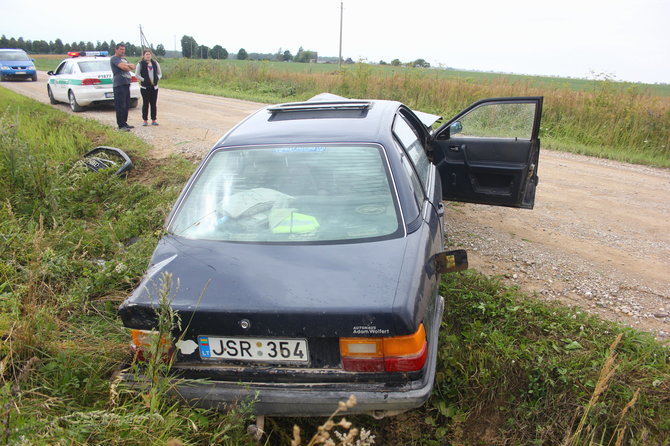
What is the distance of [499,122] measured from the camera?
4.79 m

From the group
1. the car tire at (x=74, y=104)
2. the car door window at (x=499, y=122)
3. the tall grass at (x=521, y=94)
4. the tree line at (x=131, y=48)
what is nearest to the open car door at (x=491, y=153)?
the car door window at (x=499, y=122)

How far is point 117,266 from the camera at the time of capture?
380 cm

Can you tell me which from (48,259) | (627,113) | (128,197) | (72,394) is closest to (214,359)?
(72,394)

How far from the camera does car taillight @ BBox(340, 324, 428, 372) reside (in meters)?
2.11

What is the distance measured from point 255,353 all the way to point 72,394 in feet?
3.75

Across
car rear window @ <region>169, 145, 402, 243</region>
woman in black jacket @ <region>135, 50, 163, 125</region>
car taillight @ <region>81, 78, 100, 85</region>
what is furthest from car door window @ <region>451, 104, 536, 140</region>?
car taillight @ <region>81, 78, 100, 85</region>

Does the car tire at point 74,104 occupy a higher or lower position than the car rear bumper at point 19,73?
lower

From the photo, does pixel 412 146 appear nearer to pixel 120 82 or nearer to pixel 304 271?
pixel 304 271

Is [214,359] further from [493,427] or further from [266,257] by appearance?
[493,427]

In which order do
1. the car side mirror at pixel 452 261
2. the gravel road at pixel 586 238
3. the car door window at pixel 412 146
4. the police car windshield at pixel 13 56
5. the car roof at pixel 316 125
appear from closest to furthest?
the car side mirror at pixel 452 261
the car roof at pixel 316 125
the car door window at pixel 412 146
the gravel road at pixel 586 238
the police car windshield at pixel 13 56

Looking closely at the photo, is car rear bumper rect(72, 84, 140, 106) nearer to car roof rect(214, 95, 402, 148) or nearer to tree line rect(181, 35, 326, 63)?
car roof rect(214, 95, 402, 148)

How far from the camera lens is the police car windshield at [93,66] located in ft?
42.5

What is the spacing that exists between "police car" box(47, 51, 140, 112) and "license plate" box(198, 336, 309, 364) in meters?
12.2

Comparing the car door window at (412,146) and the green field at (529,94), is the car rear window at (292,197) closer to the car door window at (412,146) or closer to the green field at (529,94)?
the car door window at (412,146)
